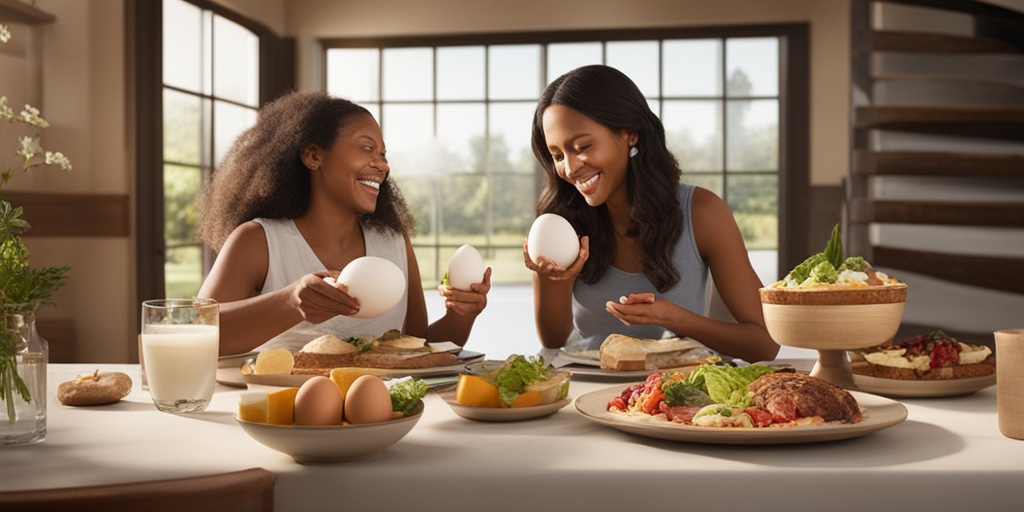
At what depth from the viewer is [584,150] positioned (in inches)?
86.4

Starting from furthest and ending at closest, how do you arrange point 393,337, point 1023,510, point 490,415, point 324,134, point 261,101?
point 261,101 → point 324,134 → point 393,337 → point 490,415 → point 1023,510

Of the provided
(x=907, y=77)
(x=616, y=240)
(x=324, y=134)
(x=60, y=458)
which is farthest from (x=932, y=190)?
(x=60, y=458)

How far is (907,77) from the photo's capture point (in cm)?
532

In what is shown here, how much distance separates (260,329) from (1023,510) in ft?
4.53

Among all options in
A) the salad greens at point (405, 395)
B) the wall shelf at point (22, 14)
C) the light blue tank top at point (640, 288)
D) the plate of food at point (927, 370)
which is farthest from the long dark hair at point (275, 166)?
the wall shelf at point (22, 14)

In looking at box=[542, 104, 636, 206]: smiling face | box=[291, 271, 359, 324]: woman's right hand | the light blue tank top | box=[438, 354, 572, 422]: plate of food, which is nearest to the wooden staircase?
the light blue tank top

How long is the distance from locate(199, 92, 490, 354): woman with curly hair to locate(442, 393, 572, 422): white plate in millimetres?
813

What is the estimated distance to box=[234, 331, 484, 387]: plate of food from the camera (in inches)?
58.7

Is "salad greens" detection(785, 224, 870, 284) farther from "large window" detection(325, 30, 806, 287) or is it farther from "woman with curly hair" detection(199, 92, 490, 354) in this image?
"large window" detection(325, 30, 806, 287)

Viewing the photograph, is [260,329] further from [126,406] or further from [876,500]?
[876,500]

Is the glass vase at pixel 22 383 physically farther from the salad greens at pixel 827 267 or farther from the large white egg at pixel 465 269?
the salad greens at pixel 827 267

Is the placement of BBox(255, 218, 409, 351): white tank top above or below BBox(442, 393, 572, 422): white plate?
above

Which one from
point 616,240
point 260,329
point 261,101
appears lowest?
point 260,329

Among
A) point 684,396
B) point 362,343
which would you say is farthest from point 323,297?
point 684,396
